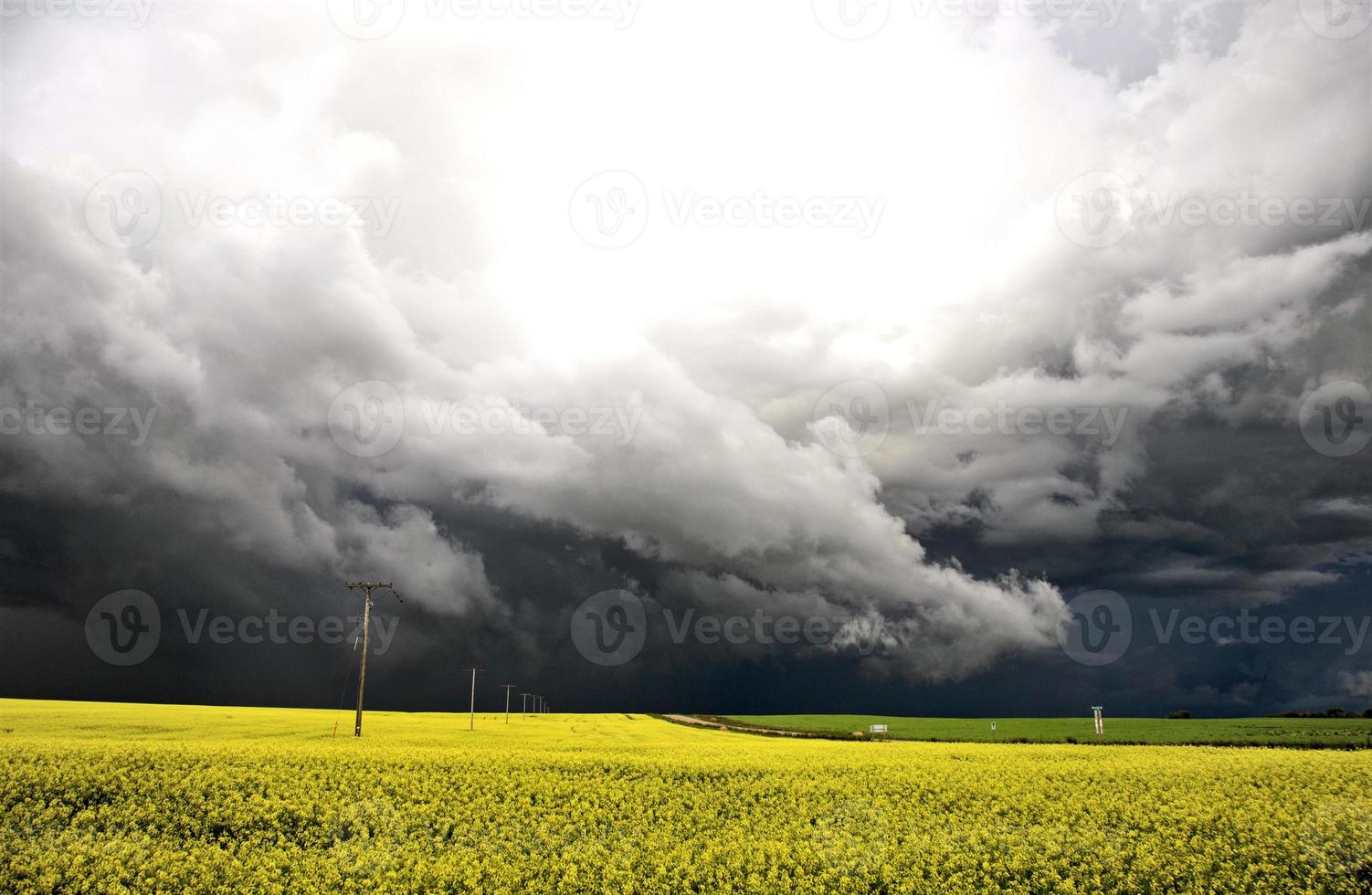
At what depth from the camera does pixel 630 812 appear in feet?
86.9

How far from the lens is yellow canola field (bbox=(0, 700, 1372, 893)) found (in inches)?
882

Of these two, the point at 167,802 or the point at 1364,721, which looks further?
the point at 1364,721

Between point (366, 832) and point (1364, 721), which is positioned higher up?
point (366, 832)

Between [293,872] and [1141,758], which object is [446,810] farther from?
[1141,758]

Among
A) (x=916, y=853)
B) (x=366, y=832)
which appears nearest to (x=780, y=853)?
(x=916, y=853)

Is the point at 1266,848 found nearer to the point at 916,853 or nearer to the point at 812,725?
the point at 916,853

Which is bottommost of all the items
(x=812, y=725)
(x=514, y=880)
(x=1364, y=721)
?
(x=812, y=725)

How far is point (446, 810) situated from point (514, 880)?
4872 millimetres

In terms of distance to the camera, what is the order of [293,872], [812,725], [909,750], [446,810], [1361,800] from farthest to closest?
[812,725]
[909,750]
[1361,800]
[446,810]
[293,872]

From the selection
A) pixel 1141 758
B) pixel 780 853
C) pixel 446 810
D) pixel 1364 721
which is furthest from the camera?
pixel 1364 721

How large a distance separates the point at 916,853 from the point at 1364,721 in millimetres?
126939

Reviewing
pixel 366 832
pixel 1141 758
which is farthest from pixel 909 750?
pixel 366 832

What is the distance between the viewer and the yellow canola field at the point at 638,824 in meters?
22.4

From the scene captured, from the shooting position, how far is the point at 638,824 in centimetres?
2578
